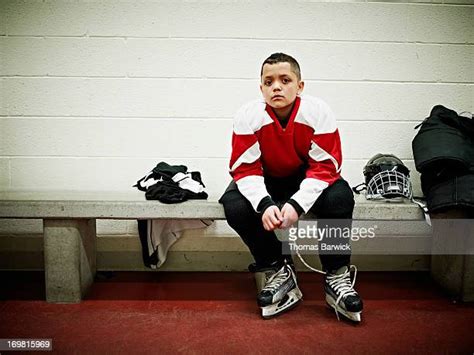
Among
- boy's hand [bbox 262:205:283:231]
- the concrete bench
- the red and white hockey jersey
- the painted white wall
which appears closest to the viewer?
boy's hand [bbox 262:205:283:231]

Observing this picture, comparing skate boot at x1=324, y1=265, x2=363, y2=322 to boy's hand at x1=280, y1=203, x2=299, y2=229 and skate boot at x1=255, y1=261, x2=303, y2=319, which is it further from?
boy's hand at x1=280, y1=203, x2=299, y2=229

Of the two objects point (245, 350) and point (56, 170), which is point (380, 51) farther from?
point (56, 170)

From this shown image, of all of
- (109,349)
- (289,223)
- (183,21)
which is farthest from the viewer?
(183,21)

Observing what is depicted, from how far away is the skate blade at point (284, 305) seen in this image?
1.57 m

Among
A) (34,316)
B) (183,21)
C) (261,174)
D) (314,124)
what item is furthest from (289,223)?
(183,21)

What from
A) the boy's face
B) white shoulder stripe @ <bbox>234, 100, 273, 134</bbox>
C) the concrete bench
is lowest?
the concrete bench

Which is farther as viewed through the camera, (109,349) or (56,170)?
(56,170)

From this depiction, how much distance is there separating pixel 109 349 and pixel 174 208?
1.83ft

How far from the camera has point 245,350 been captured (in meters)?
1.34

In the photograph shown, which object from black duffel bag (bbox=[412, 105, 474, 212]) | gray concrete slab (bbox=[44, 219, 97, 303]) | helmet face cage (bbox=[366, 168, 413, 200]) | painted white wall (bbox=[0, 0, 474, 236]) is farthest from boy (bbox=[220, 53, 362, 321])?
gray concrete slab (bbox=[44, 219, 97, 303])

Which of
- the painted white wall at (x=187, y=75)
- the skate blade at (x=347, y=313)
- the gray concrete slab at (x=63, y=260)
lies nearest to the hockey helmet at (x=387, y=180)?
the painted white wall at (x=187, y=75)

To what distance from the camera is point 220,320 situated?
1564mm

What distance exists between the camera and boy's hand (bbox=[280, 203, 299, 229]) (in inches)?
58.9

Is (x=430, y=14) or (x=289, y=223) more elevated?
(x=430, y=14)
